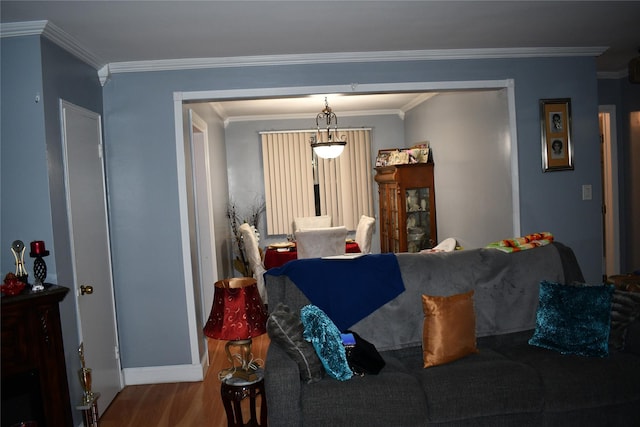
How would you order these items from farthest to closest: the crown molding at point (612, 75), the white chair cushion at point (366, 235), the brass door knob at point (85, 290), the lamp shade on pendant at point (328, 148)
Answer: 1. the white chair cushion at point (366, 235)
2. the lamp shade on pendant at point (328, 148)
3. the crown molding at point (612, 75)
4. the brass door knob at point (85, 290)

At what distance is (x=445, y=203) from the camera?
5938 millimetres

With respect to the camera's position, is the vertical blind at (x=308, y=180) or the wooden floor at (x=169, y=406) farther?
the vertical blind at (x=308, y=180)

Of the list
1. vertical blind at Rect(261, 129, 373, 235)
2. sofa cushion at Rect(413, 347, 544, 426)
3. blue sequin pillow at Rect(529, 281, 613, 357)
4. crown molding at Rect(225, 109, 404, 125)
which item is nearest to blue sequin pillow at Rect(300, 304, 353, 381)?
sofa cushion at Rect(413, 347, 544, 426)

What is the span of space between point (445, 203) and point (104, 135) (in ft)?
12.2

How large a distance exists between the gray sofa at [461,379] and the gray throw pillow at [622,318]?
5 cm

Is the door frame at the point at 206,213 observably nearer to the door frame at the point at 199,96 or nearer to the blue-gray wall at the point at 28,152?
the door frame at the point at 199,96

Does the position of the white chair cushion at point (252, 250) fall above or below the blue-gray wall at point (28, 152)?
below

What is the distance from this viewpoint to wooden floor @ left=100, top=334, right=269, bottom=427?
337 centimetres

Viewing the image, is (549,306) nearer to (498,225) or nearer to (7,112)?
(498,225)

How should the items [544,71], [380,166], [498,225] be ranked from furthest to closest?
[380,166]
[498,225]
[544,71]

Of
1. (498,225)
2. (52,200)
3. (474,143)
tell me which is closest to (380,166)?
(474,143)

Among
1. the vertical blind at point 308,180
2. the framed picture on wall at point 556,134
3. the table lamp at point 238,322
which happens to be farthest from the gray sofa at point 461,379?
the vertical blind at point 308,180

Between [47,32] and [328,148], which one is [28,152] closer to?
[47,32]

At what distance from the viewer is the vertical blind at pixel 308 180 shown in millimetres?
7309
